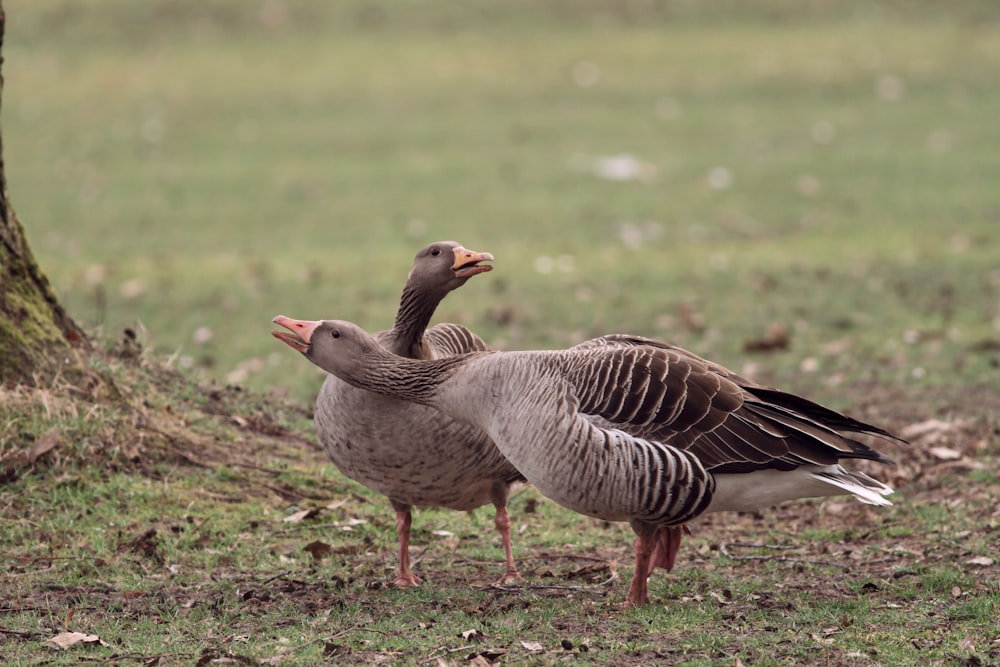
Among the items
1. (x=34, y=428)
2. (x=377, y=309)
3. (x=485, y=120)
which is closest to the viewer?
(x=34, y=428)

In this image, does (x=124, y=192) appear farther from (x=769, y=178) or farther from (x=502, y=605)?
(x=502, y=605)

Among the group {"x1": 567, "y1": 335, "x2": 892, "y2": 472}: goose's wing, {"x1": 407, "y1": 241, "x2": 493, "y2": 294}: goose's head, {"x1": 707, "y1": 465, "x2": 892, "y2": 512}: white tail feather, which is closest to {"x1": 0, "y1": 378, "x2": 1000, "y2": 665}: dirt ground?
{"x1": 707, "y1": 465, "x2": 892, "y2": 512}: white tail feather

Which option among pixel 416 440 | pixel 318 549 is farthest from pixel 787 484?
pixel 318 549

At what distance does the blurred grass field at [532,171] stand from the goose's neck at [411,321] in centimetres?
382

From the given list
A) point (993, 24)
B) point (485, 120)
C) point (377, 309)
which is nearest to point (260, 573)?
point (377, 309)

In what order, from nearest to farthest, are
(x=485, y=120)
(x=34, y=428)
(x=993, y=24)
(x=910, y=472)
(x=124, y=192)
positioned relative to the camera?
(x=34, y=428) < (x=910, y=472) < (x=124, y=192) < (x=485, y=120) < (x=993, y=24)

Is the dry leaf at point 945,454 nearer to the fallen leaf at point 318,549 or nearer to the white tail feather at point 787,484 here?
the white tail feather at point 787,484

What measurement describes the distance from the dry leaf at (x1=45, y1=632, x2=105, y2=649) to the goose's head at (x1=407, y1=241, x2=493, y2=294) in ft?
7.29

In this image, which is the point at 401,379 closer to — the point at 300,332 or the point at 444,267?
the point at 300,332

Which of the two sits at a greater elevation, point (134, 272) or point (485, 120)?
point (485, 120)

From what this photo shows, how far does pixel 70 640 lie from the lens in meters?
5.15

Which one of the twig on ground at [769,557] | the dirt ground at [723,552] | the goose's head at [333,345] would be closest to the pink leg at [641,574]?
the dirt ground at [723,552]

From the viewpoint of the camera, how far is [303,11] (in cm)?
2644

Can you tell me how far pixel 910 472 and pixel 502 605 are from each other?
3.33 meters
